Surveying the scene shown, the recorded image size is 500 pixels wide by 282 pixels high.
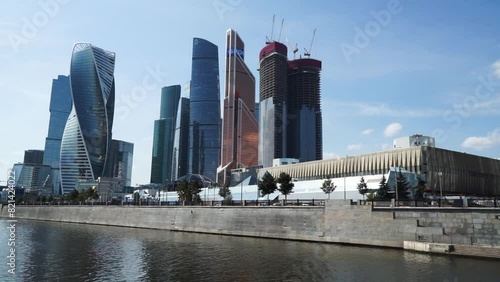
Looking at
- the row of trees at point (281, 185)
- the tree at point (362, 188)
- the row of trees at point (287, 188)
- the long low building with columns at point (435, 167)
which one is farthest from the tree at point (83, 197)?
the tree at point (362, 188)

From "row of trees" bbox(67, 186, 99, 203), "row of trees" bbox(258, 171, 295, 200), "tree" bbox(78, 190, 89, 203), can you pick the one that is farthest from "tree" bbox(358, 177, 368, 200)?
"tree" bbox(78, 190, 89, 203)

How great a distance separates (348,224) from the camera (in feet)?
170

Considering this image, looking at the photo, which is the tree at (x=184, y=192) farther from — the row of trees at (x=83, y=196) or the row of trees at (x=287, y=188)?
the row of trees at (x=83, y=196)

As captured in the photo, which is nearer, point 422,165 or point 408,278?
point 408,278

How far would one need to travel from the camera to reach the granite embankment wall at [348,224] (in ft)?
136

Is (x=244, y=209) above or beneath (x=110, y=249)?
above

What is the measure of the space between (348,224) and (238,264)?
20540mm

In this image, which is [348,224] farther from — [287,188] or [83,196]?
[83,196]

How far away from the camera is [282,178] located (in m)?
79.4

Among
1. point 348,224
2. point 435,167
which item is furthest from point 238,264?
point 435,167

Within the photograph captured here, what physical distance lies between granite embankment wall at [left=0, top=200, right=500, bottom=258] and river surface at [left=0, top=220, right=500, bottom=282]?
7.92ft

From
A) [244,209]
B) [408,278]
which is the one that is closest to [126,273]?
[408,278]

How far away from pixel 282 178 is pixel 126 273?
160 ft

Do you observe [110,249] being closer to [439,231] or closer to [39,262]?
[39,262]
